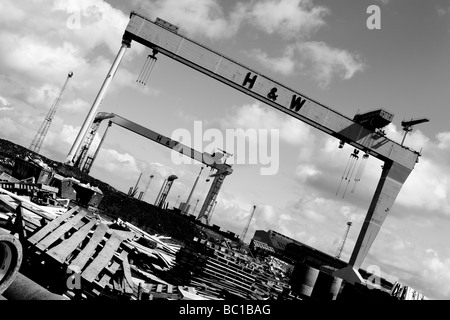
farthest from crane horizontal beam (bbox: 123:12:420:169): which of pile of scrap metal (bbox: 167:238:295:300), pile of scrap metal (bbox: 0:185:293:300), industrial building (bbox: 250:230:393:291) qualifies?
industrial building (bbox: 250:230:393:291)

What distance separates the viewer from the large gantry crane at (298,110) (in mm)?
14750

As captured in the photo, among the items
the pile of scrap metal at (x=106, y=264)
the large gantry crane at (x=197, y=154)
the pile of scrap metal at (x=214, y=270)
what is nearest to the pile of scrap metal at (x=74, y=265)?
the pile of scrap metal at (x=106, y=264)

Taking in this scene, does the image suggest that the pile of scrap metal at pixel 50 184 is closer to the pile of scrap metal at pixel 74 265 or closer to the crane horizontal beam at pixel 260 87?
the pile of scrap metal at pixel 74 265

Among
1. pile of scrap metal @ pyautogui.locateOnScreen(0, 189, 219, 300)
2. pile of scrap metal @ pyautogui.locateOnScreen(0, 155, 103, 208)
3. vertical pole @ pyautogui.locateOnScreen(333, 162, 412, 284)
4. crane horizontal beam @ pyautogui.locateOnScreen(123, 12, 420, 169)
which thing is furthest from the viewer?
vertical pole @ pyautogui.locateOnScreen(333, 162, 412, 284)

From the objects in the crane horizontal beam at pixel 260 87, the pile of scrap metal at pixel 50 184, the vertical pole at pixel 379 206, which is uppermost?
the crane horizontal beam at pixel 260 87

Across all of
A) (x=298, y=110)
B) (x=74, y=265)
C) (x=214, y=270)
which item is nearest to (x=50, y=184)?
(x=214, y=270)

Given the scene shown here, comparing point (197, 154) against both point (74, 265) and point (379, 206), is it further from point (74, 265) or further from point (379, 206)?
point (74, 265)

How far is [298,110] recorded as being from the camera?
15.3m

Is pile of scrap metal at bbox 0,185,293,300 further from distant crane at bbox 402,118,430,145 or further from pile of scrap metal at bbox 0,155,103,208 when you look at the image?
distant crane at bbox 402,118,430,145

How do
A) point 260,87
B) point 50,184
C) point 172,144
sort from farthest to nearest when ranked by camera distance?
point 172,144
point 260,87
point 50,184

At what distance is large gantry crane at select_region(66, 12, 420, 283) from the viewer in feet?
48.4
